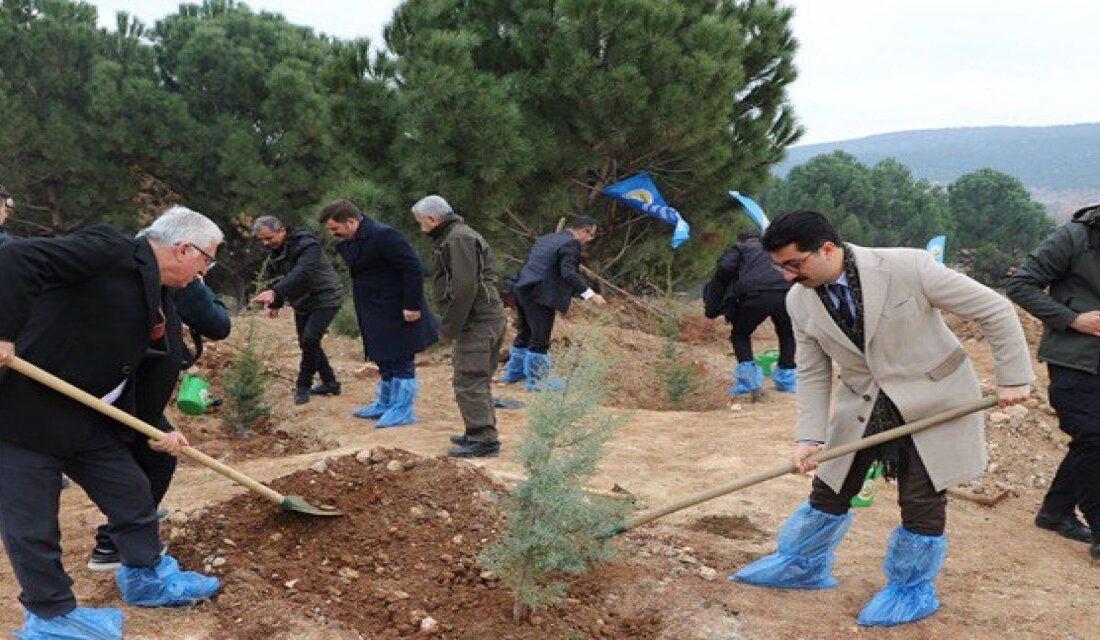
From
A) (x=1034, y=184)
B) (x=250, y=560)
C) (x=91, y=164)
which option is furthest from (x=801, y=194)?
(x=1034, y=184)

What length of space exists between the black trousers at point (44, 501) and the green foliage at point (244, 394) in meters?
3.22

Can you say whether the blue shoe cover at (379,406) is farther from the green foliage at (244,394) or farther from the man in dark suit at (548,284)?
the man in dark suit at (548,284)

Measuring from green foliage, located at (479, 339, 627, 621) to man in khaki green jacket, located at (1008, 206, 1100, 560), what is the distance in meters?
2.21

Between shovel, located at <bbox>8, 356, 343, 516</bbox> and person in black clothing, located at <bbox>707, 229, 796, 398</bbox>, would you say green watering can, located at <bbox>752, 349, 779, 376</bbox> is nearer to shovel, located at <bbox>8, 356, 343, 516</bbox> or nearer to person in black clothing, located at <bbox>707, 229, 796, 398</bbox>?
person in black clothing, located at <bbox>707, 229, 796, 398</bbox>

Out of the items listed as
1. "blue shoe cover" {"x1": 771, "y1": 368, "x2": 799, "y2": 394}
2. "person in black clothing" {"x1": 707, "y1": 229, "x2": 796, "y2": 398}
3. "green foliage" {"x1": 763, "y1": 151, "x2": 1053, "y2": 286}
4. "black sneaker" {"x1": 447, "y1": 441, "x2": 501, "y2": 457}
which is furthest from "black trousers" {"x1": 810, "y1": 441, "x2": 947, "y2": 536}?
"green foliage" {"x1": 763, "y1": 151, "x2": 1053, "y2": 286}

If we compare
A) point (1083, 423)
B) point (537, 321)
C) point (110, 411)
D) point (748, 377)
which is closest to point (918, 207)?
point (748, 377)

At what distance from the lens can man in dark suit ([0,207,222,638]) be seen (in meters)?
2.69

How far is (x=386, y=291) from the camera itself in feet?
19.9

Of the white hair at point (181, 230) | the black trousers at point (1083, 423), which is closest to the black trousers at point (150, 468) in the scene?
the white hair at point (181, 230)

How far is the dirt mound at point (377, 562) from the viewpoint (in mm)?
3211

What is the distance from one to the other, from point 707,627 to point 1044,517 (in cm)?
242

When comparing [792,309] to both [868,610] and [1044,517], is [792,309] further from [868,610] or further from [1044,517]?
[1044,517]

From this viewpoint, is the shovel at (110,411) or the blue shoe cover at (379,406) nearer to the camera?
the shovel at (110,411)

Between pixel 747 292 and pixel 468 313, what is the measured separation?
111 inches
